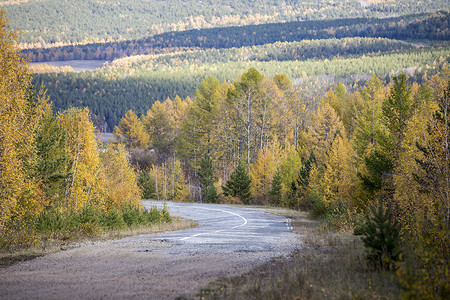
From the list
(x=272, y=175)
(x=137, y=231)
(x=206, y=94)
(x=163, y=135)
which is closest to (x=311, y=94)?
(x=206, y=94)

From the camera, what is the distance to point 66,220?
16547 mm

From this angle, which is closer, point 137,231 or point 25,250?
point 25,250

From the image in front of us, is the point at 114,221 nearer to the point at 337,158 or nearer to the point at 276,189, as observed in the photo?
the point at 337,158

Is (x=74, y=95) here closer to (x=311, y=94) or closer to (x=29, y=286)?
(x=311, y=94)

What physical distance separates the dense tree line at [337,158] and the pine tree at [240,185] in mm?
100

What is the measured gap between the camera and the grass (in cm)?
671

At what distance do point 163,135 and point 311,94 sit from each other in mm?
26310

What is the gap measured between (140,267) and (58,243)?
6.33 m

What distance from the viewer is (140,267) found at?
9.80 meters

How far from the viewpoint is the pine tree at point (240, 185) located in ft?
123

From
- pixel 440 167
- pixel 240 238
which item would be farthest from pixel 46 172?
pixel 440 167

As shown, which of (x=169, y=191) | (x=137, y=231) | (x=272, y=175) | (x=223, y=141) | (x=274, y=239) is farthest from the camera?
(x=169, y=191)

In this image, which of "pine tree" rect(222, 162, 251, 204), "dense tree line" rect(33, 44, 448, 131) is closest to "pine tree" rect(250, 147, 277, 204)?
"pine tree" rect(222, 162, 251, 204)

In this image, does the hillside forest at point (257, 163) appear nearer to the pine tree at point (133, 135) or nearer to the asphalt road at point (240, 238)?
the pine tree at point (133, 135)
